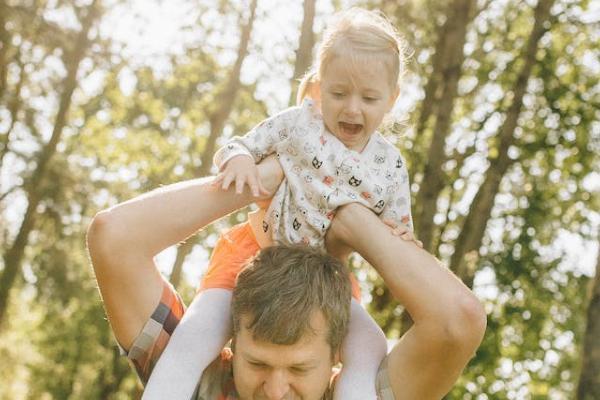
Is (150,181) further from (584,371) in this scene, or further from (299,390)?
A: (299,390)

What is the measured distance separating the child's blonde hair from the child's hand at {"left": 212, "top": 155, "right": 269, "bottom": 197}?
550 mm

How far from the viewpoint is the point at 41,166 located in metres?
14.6

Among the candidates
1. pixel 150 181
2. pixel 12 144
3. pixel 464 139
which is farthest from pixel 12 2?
pixel 464 139

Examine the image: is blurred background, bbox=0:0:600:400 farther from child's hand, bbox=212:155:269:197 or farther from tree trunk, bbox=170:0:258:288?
child's hand, bbox=212:155:269:197

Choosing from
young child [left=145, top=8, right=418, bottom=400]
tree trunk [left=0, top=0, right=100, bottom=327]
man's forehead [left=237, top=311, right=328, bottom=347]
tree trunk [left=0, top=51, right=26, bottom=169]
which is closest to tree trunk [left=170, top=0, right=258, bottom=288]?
tree trunk [left=0, top=0, right=100, bottom=327]

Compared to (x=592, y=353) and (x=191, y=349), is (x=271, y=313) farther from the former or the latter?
(x=592, y=353)

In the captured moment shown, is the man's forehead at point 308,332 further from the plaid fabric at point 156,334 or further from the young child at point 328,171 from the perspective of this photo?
the plaid fabric at point 156,334

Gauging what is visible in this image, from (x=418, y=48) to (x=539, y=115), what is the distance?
2141 mm

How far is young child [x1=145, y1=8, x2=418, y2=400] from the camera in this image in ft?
9.57

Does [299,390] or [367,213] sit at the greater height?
[367,213]

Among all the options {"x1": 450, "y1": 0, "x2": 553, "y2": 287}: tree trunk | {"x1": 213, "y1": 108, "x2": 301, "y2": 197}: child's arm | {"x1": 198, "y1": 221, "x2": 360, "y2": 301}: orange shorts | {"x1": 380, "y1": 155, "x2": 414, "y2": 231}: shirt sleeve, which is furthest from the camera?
{"x1": 450, "y1": 0, "x2": 553, "y2": 287}: tree trunk

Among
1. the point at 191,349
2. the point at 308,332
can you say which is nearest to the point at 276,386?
the point at 308,332

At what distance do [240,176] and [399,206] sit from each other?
2.09 ft

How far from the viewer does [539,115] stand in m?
12.6
